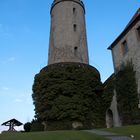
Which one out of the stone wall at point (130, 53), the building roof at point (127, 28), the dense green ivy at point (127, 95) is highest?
the building roof at point (127, 28)

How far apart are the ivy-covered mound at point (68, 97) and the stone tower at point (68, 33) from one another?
8.82 ft

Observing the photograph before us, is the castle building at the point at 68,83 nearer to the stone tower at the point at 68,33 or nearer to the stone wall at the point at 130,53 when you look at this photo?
the stone tower at the point at 68,33

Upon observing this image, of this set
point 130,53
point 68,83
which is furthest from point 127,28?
point 68,83

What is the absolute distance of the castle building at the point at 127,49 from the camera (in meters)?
23.8

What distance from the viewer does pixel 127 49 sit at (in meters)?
25.8

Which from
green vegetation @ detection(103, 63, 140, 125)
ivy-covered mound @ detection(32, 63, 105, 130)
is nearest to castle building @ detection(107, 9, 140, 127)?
green vegetation @ detection(103, 63, 140, 125)

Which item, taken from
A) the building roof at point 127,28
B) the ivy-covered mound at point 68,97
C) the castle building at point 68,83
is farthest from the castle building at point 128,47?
the ivy-covered mound at point 68,97

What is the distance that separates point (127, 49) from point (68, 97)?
8206mm

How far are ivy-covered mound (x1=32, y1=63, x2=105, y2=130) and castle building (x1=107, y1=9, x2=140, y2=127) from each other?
2.44 metres

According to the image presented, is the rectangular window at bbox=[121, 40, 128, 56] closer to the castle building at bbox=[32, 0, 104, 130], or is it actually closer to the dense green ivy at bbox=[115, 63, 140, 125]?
the dense green ivy at bbox=[115, 63, 140, 125]

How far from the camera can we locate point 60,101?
24406mm

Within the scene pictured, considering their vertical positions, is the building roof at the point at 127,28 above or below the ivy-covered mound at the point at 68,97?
above

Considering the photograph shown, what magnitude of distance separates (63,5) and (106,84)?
42.2 ft

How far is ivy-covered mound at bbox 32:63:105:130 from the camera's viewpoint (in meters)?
24.1
